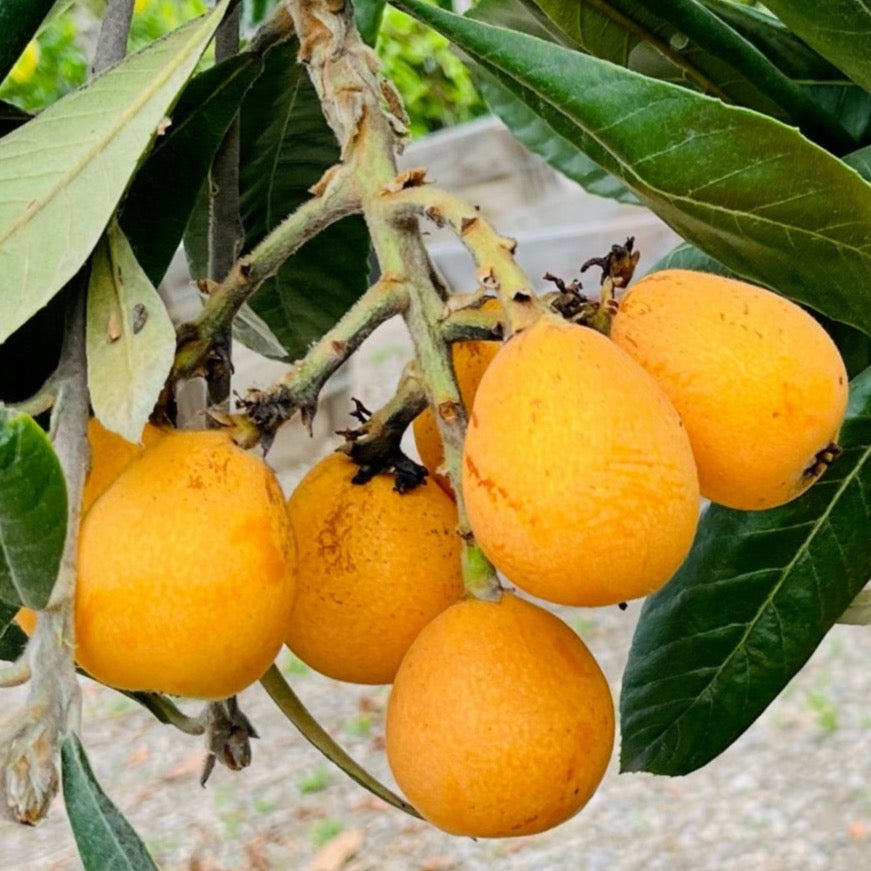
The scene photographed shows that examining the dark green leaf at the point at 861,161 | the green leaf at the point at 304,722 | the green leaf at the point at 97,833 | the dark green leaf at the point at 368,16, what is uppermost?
the dark green leaf at the point at 368,16

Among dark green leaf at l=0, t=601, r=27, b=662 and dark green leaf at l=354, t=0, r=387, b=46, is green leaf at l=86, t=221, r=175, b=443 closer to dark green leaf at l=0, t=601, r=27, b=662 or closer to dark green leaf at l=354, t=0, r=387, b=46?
dark green leaf at l=0, t=601, r=27, b=662

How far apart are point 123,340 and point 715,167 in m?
0.25

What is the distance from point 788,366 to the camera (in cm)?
50

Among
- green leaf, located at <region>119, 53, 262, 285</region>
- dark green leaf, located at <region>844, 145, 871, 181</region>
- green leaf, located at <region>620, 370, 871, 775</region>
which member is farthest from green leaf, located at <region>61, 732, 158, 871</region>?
dark green leaf, located at <region>844, 145, 871, 181</region>

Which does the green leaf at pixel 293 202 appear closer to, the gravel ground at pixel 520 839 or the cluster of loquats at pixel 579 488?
the cluster of loquats at pixel 579 488

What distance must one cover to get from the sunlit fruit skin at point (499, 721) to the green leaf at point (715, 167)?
0.18 meters

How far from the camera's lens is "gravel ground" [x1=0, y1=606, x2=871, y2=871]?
2660mm

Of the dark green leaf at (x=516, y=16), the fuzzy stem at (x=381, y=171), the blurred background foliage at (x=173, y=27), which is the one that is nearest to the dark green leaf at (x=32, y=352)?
the fuzzy stem at (x=381, y=171)

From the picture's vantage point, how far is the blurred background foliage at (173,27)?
3.10 metres

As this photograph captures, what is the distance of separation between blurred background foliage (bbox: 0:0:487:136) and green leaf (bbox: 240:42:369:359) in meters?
1.29

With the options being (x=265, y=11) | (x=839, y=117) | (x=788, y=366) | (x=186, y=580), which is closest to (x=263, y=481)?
(x=186, y=580)

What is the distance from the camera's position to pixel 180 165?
674mm

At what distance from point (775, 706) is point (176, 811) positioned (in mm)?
1426

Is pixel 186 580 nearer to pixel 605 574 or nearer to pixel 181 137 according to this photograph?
pixel 605 574
